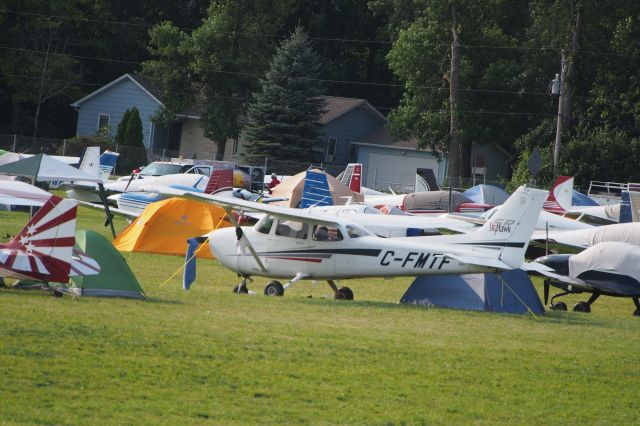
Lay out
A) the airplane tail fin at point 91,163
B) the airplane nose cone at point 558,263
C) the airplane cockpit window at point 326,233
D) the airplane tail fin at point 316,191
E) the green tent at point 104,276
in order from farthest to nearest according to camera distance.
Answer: the airplane tail fin at point 91,163, the airplane tail fin at point 316,191, the airplane nose cone at point 558,263, the airplane cockpit window at point 326,233, the green tent at point 104,276

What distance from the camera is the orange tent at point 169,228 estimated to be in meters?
24.4

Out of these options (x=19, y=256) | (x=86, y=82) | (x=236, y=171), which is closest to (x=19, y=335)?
(x=19, y=256)

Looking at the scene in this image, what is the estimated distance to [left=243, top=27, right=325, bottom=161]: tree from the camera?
191 feet

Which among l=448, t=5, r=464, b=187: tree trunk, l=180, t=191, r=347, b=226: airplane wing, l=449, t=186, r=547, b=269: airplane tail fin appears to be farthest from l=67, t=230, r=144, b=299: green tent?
l=448, t=5, r=464, b=187: tree trunk

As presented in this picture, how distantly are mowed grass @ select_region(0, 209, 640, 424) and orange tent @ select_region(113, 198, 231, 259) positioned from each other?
27.6 ft

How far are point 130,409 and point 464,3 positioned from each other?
157 ft

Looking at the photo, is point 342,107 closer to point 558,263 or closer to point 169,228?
point 169,228

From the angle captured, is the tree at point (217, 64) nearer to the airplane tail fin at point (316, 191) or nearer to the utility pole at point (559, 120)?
the utility pole at point (559, 120)

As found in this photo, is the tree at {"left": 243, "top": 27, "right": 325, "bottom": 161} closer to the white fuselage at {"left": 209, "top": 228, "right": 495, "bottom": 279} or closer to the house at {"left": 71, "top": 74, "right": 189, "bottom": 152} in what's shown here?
the house at {"left": 71, "top": 74, "right": 189, "bottom": 152}

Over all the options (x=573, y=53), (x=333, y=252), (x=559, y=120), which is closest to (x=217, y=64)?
(x=573, y=53)

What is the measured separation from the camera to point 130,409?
8727 mm

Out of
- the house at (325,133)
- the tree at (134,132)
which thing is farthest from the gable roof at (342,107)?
the tree at (134,132)

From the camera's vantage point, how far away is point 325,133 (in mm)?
64750

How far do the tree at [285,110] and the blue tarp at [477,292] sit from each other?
40.5 metres
